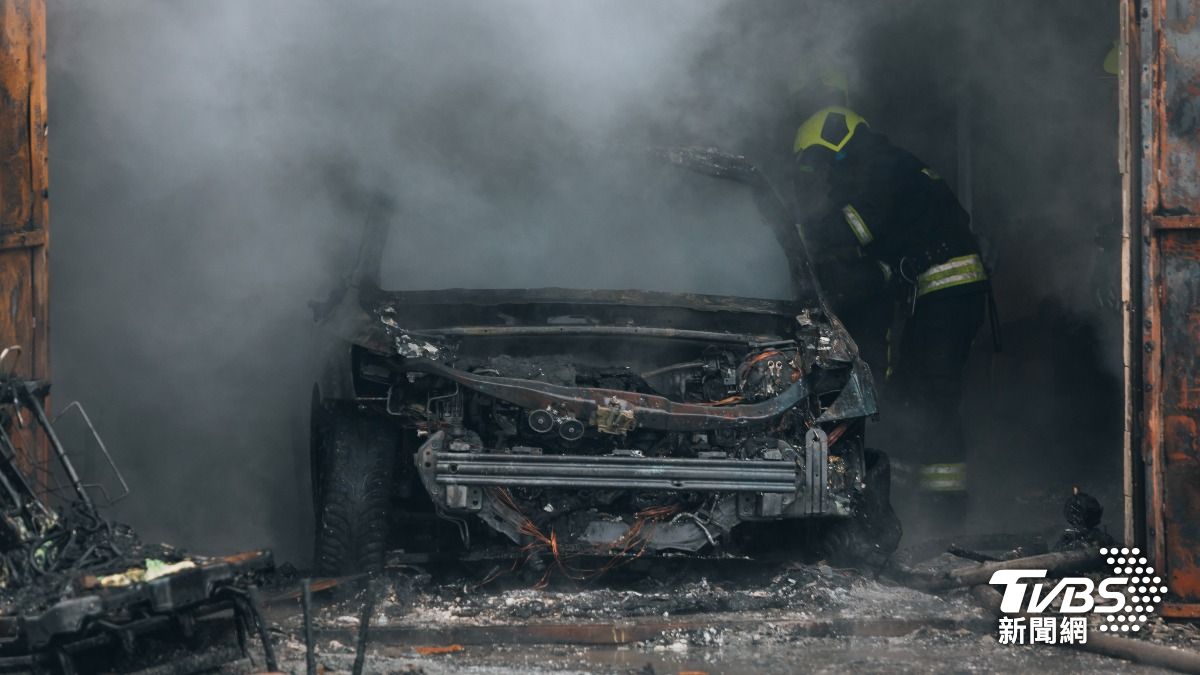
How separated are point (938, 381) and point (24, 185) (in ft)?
15.7

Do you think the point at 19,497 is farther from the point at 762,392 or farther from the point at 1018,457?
the point at 1018,457

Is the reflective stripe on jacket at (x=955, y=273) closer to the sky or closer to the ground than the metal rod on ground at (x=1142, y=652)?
closer to the sky

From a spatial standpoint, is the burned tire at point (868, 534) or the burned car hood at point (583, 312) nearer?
the burned car hood at point (583, 312)

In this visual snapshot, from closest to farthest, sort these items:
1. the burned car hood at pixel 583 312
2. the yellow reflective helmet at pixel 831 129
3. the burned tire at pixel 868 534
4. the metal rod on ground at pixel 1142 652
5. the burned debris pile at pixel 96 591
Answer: the burned debris pile at pixel 96 591
the metal rod on ground at pixel 1142 652
the burned car hood at pixel 583 312
the burned tire at pixel 868 534
the yellow reflective helmet at pixel 831 129

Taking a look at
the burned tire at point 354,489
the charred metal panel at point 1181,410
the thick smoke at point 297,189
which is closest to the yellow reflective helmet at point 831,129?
the thick smoke at point 297,189

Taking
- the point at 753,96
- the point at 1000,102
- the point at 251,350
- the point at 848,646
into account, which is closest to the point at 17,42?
the point at 251,350

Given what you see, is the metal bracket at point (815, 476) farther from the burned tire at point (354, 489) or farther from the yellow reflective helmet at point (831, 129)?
the yellow reflective helmet at point (831, 129)

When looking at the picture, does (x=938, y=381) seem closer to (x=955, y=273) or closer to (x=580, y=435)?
(x=955, y=273)

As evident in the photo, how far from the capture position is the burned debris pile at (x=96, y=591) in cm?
421

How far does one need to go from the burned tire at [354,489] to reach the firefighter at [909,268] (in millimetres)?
3078

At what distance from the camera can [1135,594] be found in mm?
5727

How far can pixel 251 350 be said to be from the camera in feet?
24.1

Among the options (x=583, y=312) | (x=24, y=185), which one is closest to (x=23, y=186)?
(x=24, y=185)

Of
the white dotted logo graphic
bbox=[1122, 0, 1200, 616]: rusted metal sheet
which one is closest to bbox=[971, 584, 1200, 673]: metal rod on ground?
the white dotted logo graphic
